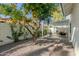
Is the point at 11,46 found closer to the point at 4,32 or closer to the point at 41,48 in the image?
the point at 4,32

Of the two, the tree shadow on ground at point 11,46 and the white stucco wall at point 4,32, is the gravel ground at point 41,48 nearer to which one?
the tree shadow on ground at point 11,46

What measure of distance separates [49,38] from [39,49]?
0.30 metres

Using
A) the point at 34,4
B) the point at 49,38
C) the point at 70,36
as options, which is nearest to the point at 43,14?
the point at 34,4

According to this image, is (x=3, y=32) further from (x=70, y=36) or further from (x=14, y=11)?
(x=70, y=36)

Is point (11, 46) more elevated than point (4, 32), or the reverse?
point (4, 32)

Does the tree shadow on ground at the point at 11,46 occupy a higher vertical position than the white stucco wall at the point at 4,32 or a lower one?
lower

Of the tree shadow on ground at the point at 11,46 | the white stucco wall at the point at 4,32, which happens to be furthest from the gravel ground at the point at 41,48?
the white stucco wall at the point at 4,32

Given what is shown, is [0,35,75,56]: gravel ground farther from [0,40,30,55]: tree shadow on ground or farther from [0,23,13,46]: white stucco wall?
[0,23,13,46]: white stucco wall

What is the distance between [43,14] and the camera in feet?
11.8

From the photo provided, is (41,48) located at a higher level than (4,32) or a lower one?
lower

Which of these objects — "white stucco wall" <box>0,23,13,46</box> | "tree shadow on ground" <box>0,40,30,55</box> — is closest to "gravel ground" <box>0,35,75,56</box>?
"tree shadow on ground" <box>0,40,30,55</box>

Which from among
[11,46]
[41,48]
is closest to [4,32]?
[11,46]

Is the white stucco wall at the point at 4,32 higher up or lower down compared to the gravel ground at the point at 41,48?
higher up

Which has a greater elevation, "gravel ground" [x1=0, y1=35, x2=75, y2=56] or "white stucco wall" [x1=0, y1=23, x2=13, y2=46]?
"white stucco wall" [x1=0, y1=23, x2=13, y2=46]
